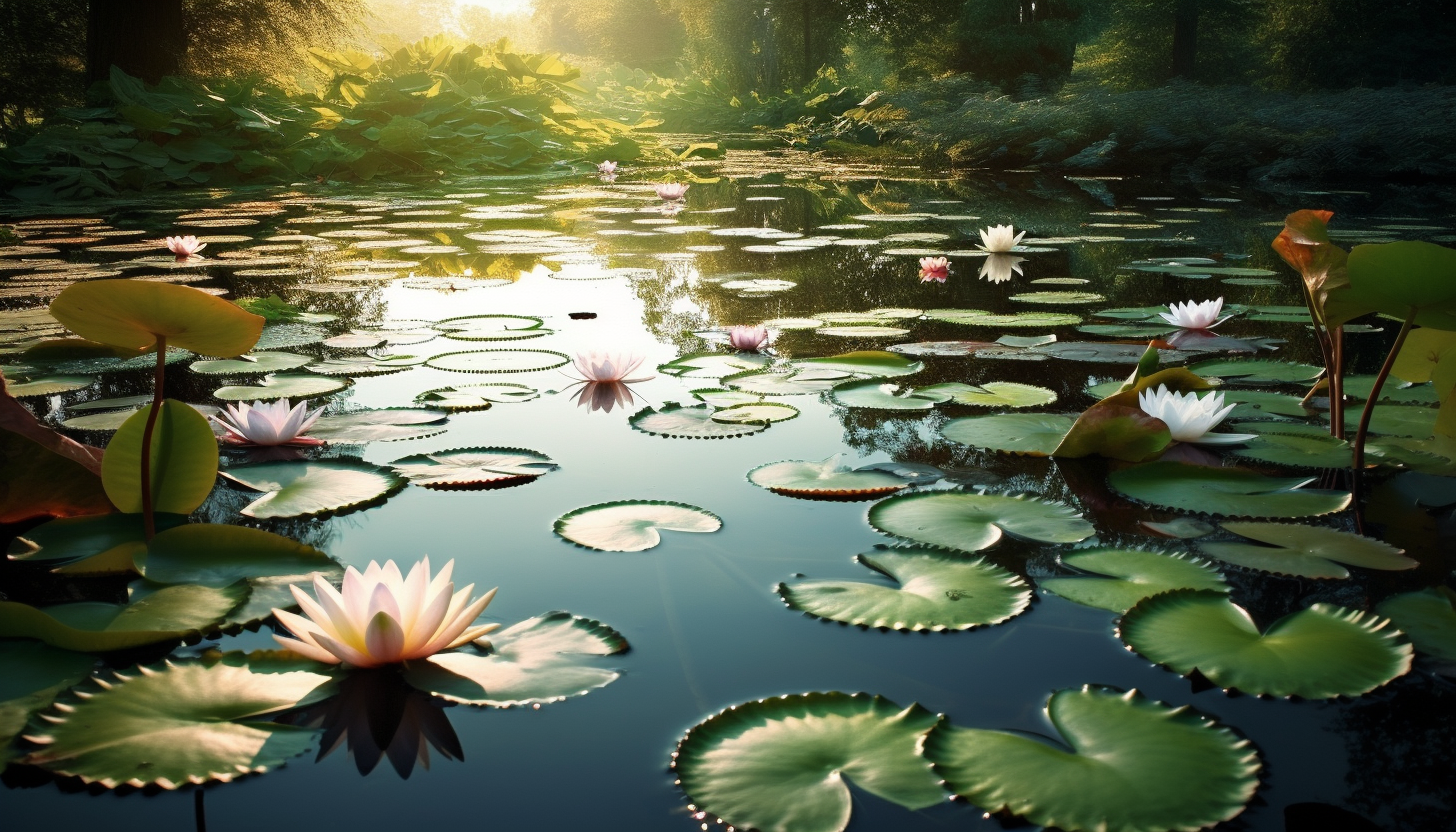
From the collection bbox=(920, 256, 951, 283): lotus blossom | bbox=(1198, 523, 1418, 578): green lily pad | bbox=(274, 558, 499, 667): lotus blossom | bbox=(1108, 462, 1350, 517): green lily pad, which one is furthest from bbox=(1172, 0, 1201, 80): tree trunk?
bbox=(274, 558, 499, 667): lotus blossom

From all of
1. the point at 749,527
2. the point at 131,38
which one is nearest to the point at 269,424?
the point at 749,527

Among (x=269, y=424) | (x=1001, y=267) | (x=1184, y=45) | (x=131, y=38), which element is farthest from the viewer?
(x=1184, y=45)

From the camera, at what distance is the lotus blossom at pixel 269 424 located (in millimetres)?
1469

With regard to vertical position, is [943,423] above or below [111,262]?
below

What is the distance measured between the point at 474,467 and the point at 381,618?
24.2 inches

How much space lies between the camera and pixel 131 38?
7141 millimetres

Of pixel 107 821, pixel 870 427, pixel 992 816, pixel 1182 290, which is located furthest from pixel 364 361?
pixel 1182 290

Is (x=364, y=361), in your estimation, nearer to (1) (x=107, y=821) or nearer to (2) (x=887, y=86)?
(1) (x=107, y=821)

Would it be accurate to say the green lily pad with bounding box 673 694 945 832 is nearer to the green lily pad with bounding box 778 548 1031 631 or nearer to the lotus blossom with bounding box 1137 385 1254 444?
the green lily pad with bounding box 778 548 1031 631

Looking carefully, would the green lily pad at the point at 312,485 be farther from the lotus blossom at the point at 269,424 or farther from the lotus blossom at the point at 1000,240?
the lotus blossom at the point at 1000,240

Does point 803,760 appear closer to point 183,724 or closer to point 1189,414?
point 183,724

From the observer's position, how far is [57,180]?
580cm

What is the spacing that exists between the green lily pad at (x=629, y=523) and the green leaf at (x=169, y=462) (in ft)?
1.39

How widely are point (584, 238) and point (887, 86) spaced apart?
1866 cm
